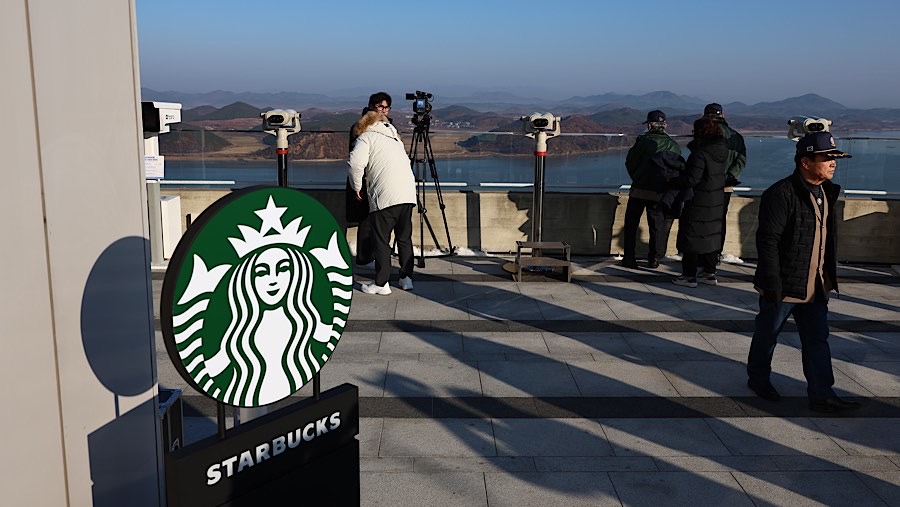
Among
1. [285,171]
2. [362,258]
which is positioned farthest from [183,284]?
[285,171]

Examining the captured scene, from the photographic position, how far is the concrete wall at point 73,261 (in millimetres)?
2377

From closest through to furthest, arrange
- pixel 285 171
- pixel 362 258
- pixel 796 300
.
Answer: pixel 796 300 < pixel 362 258 < pixel 285 171

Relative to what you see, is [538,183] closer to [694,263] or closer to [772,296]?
[694,263]

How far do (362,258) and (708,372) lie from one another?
14.9 feet

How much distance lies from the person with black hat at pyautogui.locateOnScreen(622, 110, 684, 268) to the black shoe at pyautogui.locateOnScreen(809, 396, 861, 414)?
445 centimetres

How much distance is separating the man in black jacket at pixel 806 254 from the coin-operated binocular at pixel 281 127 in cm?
621

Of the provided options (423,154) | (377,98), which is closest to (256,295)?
(377,98)

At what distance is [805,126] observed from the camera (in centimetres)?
1036

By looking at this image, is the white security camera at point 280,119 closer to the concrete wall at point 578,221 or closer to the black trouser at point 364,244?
the concrete wall at point 578,221

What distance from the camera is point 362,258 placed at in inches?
393

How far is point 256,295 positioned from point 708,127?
7.23 meters

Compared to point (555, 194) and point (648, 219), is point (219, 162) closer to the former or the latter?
point (555, 194)

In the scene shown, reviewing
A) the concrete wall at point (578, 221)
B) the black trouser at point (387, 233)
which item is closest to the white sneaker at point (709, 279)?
the concrete wall at point (578, 221)

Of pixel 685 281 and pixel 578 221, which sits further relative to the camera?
pixel 578 221
